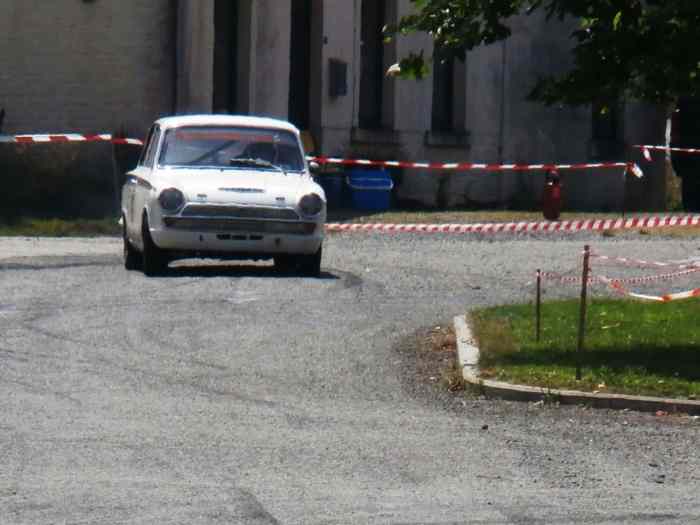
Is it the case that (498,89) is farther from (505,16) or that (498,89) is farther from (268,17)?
(505,16)

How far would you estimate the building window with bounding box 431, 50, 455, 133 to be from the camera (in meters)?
33.5

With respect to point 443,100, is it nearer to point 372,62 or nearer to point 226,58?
point 372,62

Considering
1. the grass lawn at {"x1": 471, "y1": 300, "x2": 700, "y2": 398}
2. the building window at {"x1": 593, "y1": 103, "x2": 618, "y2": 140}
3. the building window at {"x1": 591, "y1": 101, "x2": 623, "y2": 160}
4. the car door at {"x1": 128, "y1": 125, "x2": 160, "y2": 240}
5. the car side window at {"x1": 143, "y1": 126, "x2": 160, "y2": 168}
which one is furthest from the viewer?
the building window at {"x1": 593, "y1": 103, "x2": 618, "y2": 140}

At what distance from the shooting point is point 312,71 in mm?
30031

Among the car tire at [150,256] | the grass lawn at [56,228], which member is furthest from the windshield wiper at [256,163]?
the grass lawn at [56,228]

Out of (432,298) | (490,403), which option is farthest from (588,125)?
(490,403)

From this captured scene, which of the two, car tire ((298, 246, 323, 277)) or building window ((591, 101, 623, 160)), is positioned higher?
building window ((591, 101, 623, 160))

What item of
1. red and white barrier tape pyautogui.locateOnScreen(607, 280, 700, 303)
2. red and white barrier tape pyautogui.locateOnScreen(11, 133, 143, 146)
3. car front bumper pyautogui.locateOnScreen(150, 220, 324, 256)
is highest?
red and white barrier tape pyautogui.locateOnScreen(11, 133, 143, 146)

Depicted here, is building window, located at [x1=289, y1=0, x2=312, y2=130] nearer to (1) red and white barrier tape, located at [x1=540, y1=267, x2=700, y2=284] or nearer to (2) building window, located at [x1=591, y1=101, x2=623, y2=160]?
(2) building window, located at [x1=591, y1=101, x2=623, y2=160]

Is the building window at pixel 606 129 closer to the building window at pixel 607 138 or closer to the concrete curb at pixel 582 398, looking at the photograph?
the building window at pixel 607 138

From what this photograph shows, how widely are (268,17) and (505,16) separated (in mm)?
16104

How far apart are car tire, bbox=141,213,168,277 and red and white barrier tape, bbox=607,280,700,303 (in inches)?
175

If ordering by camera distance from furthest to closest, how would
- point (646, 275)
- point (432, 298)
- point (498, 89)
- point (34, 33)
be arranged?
point (498, 89), point (34, 33), point (646, 275), point (432, 298)

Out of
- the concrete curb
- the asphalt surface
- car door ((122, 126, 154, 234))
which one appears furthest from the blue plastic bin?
the concrete curb
